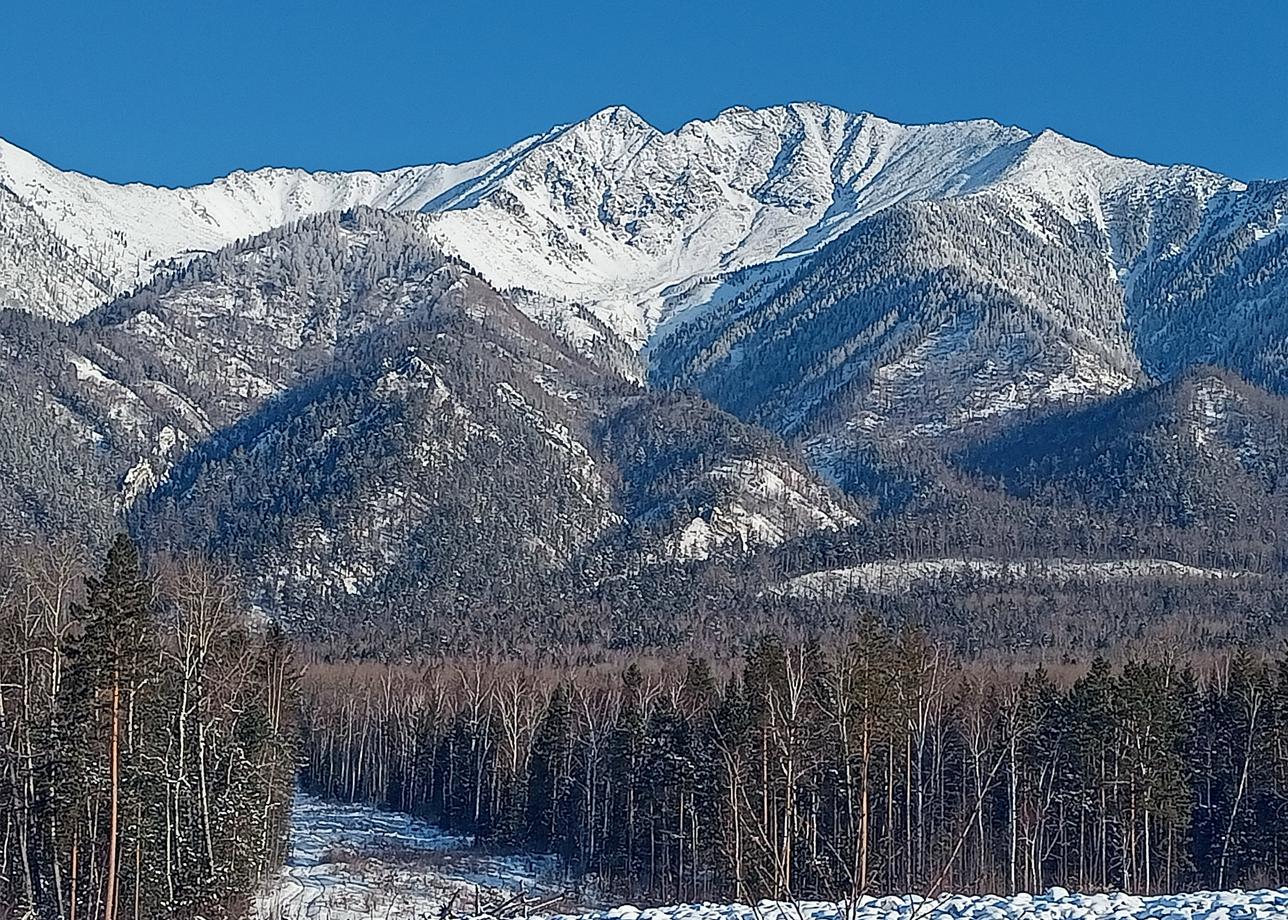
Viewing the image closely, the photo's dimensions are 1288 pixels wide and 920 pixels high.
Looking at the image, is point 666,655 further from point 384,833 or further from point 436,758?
point 384,833

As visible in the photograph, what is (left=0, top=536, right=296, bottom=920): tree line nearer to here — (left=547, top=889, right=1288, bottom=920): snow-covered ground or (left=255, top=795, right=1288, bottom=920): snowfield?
(left=255, top=795, right=1288, bottom=920): snowfield

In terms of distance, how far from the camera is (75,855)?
1551 inches

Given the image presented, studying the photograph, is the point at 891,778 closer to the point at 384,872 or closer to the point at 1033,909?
the point at 384,872

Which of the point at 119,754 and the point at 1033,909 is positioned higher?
the point at 119,754

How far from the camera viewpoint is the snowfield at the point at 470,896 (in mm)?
18562

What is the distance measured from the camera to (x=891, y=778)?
6431cm

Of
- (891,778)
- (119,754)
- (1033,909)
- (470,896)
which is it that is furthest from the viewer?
(891,778)

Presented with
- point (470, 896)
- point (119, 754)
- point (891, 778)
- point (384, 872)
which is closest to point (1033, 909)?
point (119, 754)

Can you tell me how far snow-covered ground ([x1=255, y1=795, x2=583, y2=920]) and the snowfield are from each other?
0.08 metres

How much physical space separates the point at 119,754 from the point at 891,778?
116 ft

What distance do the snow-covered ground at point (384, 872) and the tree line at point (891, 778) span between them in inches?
128

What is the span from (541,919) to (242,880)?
2976 centimetres

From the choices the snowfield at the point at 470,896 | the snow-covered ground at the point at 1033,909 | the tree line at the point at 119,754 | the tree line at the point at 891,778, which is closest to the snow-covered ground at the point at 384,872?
the snowfield at the point at 470,896

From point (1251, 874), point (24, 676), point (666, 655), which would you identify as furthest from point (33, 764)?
point (666, 655)
